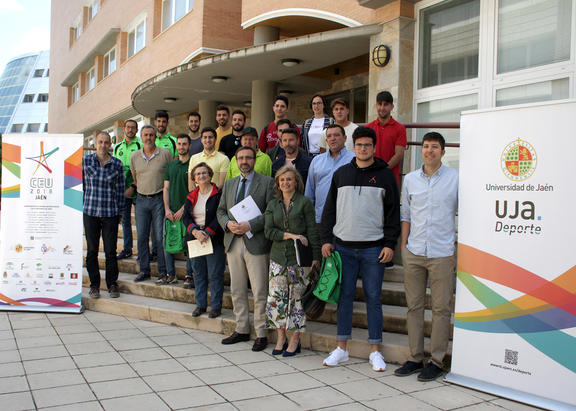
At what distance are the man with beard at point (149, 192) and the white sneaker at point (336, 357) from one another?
124 inches

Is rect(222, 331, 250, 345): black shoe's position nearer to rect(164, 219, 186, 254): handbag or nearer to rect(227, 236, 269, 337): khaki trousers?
rect(227, 236, 269, 337): khaki trousers

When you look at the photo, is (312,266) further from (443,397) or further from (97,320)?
(97,320)

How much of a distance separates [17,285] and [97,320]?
1302mm

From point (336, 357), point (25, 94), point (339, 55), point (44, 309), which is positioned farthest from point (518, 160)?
point (25, 94)

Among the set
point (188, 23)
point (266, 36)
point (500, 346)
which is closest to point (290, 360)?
point (500, 346)

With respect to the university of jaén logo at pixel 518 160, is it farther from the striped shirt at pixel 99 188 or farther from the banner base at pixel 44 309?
the banner base at pixel 44 309

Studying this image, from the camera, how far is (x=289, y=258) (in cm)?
493

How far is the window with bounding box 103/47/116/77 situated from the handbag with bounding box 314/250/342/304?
772 inches

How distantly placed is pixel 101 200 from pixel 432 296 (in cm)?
446

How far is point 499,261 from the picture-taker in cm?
402

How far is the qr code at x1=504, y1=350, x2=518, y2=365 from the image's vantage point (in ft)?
12.8

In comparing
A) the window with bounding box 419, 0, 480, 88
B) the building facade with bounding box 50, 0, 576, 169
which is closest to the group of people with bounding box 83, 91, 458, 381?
the building facade with bounding box 50, 0, 576, 169

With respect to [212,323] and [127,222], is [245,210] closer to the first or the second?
[212,323]

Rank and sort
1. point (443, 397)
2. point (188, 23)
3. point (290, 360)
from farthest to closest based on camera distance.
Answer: point (188, 23)
point (290, 360)
point (443, 397)
